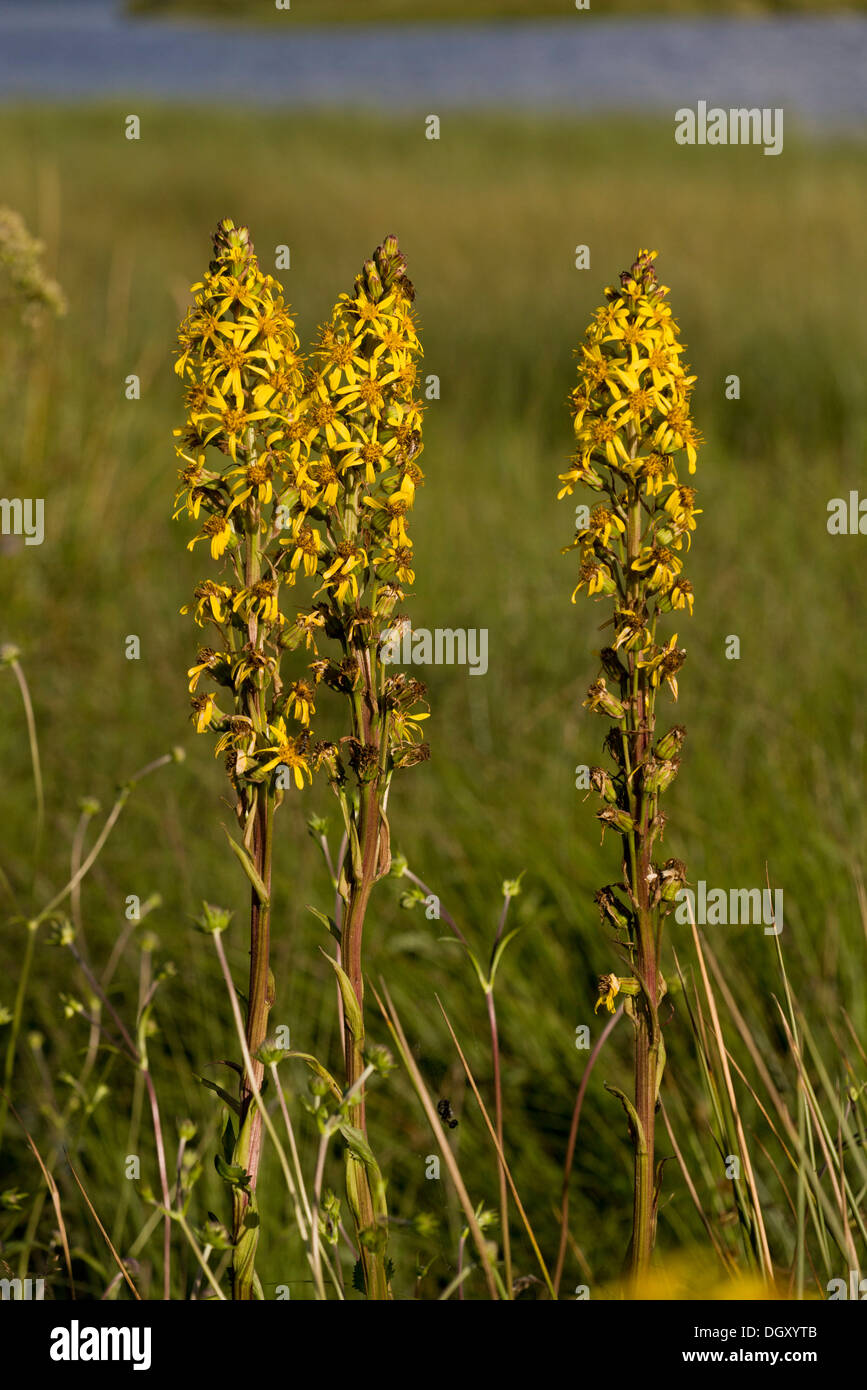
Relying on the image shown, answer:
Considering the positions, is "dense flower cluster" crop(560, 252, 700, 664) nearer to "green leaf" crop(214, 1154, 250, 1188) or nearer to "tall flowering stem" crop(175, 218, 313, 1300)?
"tall flowering stem" crop(175, 218, 313, 1300)

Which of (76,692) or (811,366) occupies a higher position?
(811,366)

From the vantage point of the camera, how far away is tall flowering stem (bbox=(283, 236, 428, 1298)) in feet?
4.13

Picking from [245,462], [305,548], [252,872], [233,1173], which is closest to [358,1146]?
[233,1173]

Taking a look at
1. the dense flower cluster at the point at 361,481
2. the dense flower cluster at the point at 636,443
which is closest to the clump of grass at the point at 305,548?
the dense flower cluster at the point at 361,481

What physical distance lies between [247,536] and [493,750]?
10.3 feet

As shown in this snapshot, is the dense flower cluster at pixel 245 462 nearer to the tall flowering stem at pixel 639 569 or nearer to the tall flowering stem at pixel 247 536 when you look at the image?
the tall flowering stem at pixel 247 536

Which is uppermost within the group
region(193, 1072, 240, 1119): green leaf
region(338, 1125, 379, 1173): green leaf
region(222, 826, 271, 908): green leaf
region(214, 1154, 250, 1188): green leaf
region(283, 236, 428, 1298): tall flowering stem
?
region(283, 236, 428, 1298): tall flowering stem

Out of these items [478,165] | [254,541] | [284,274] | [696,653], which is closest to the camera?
[254,541]

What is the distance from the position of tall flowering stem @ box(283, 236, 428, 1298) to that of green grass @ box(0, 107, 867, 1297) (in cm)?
50

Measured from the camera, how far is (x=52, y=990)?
3.47 meters

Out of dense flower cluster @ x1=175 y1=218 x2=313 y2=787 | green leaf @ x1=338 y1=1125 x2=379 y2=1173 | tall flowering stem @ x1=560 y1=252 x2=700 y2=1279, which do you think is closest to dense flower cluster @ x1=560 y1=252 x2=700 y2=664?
tall flowering stem @ x1=560 y1=252 x2=700 y2=1279

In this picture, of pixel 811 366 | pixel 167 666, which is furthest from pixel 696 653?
pixel 811 366
